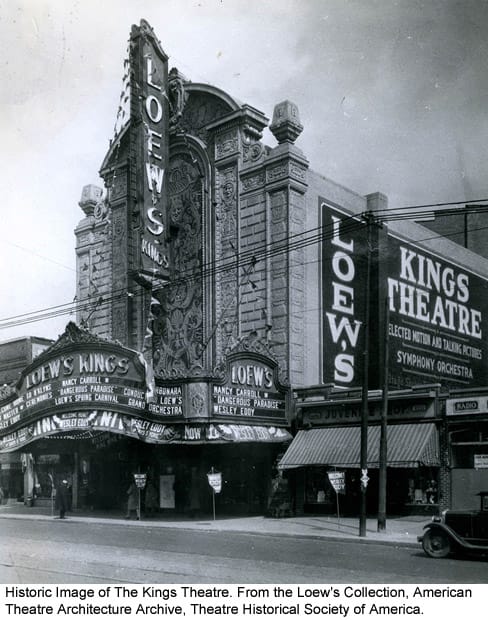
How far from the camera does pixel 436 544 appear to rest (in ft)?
51.2

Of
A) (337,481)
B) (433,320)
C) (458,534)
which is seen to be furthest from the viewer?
(433,320)

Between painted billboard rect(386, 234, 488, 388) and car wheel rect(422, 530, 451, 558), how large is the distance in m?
17.9

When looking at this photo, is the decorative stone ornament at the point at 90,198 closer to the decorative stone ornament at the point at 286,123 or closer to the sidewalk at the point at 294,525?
the decorative stone ornament at the point at 286,123

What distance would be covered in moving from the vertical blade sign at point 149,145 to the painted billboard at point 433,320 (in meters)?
10.6

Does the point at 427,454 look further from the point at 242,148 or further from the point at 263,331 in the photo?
the point at 242,148

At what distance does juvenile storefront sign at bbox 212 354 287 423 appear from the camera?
2561cm

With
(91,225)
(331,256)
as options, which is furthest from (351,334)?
(91,225)

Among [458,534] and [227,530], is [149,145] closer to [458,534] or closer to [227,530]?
[227,530]

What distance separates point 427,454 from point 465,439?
1.36 m

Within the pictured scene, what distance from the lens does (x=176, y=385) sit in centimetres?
2562

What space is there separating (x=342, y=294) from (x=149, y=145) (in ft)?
32.0

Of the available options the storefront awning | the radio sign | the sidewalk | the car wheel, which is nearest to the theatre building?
the storefront awning

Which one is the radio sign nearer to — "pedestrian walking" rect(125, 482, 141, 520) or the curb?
the curb

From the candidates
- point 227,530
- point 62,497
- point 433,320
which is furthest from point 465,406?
point 62,497
